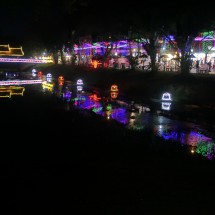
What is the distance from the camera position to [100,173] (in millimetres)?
8219

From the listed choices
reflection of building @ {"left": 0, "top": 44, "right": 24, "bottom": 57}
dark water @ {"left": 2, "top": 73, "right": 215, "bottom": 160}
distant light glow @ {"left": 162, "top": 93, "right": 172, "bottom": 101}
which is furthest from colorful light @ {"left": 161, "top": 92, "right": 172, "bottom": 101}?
reflection of building @ {"left": 0, "top": 44, "right": 24, "bottom": 57}

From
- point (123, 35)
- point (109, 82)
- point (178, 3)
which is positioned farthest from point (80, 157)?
point (123, 35)

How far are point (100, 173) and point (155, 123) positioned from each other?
737cm

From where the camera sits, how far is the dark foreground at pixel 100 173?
6473mm

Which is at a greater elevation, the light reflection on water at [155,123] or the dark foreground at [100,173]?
the dark foreground at [100,173]

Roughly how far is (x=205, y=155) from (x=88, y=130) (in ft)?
16.3

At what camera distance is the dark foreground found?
6.47 m

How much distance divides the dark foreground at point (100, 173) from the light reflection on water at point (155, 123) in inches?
27.3

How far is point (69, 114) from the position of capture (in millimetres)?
17703

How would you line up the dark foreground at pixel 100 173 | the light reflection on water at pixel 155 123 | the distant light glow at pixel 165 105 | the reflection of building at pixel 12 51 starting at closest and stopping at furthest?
1. the dark foreground at pixel 100 173
2. the light reflection on water at pixel 155 123
3. the distant light glow at pixel 165 105
4. the reflection of building at pixel 12 51

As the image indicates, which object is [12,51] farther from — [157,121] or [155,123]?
[155,123]

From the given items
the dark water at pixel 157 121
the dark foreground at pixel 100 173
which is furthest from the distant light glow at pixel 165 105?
the dark foreground at pixel 100 173

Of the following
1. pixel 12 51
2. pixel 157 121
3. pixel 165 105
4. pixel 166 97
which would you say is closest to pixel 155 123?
pixel 157 121

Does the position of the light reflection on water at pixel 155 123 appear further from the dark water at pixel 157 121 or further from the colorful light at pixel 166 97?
the colorful light at pixel 166 97
